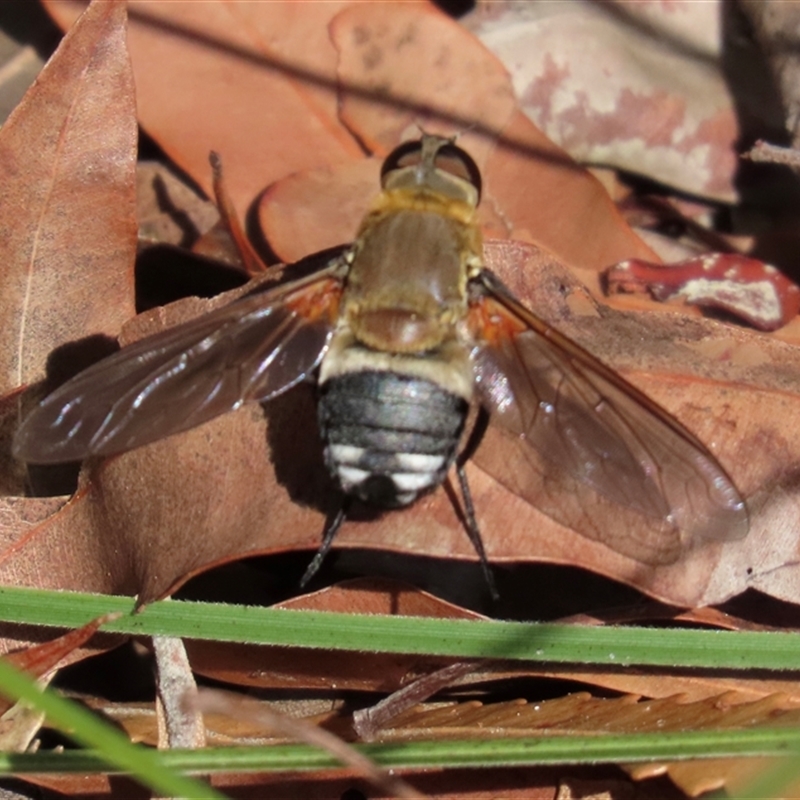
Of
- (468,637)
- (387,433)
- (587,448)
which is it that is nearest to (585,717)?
(468,637)

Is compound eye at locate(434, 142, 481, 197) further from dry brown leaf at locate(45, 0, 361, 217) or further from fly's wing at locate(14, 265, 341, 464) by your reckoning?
dry brown leaf at locate(45, 0, 361, 217)

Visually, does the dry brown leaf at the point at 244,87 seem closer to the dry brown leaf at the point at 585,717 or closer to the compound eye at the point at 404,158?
the compound eye at the point at 404,158

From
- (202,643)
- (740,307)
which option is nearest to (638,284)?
(740,307)

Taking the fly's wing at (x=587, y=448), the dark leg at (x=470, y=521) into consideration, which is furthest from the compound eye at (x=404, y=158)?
the dark leg at (x=470, y=521)

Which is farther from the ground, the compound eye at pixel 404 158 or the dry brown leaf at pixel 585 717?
the compound eye at pixel 404 158

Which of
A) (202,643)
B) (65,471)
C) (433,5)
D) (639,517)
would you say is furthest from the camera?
(433,5)

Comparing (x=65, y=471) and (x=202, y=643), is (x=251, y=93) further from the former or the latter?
(x=202, y=643)

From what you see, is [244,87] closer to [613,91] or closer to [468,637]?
[613,91]

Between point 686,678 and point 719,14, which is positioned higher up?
point 719,14
